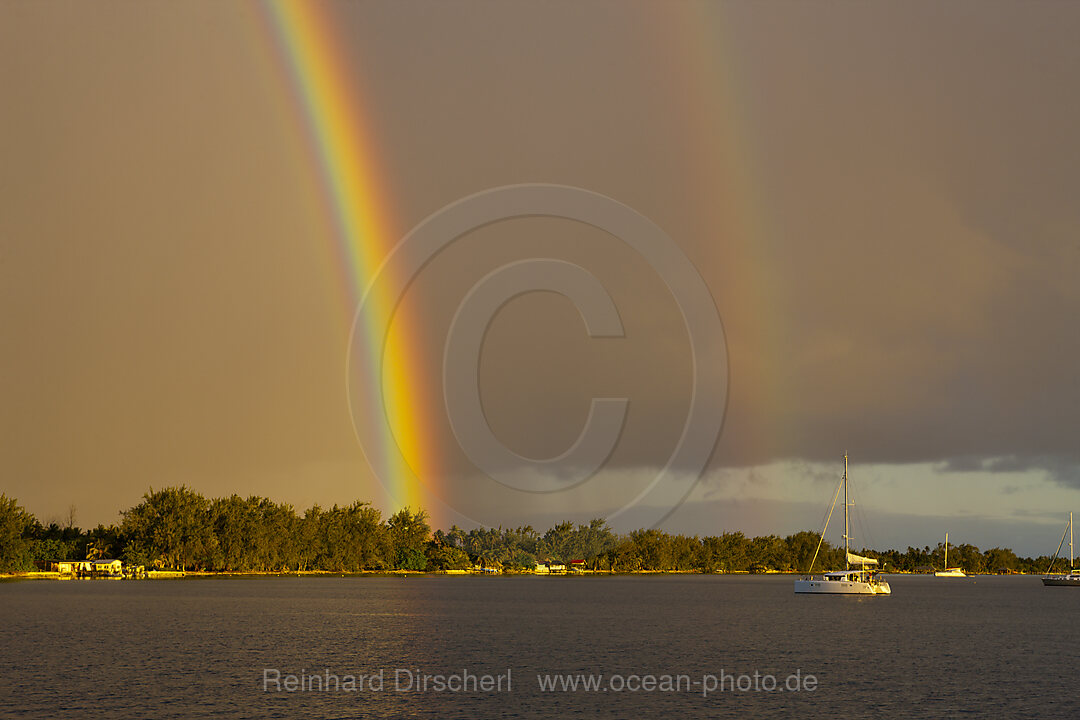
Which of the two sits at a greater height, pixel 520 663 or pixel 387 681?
pixel 387 681

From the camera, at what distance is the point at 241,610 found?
6363 inches

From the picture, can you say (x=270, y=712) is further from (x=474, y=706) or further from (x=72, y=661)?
(x=72, y=661)

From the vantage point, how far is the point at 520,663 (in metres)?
93.1

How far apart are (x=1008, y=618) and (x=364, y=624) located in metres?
109

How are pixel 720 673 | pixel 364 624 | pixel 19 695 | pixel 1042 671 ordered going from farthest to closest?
pixel 364 624, pixel 1042 671, pixel 720 673, pixel 19 695

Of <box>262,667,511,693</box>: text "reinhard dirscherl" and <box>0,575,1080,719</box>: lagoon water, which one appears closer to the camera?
<box>0,575,1080,719</box>: lagoon water

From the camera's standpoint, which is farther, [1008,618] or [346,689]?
[1008,618]

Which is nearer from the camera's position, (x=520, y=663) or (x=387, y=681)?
(x=387, y=681)

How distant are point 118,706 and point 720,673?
45.4 metres

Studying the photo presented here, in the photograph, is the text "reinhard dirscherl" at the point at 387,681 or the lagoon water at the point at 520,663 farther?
the text "reinhard dirscherl" at the point at 387,681

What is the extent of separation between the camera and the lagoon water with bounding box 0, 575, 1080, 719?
6844cm

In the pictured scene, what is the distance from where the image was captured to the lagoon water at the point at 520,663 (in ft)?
225

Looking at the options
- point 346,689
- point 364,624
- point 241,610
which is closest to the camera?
point 346,689

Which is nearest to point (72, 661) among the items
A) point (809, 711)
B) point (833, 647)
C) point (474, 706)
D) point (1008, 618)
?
point (474, 706)
